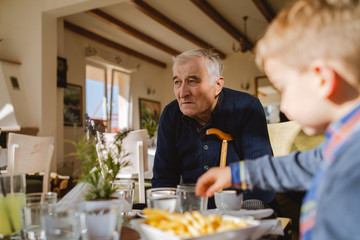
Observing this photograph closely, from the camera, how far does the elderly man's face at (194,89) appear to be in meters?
1.63

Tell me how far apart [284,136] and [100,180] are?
1845 mm

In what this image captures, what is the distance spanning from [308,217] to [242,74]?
8827 mm

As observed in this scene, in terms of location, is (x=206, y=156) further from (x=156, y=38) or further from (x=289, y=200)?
(x=156, y=38)

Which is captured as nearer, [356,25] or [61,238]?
[356,25]

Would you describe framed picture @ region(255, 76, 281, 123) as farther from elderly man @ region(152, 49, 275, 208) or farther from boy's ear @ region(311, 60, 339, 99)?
boy's ear @ region(311, 60, 339, 99)

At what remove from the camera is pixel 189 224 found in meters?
0.64

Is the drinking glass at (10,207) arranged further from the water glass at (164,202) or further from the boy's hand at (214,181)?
the boy's hand at (214,181)

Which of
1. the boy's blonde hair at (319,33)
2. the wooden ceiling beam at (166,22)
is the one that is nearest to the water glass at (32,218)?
the boy's blonde hair at (319,33)

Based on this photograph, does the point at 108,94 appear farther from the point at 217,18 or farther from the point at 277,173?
the point at 277,173

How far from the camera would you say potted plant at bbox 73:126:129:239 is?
68 cm

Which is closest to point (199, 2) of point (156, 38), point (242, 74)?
point (156, 38)

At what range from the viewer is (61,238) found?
65 cm

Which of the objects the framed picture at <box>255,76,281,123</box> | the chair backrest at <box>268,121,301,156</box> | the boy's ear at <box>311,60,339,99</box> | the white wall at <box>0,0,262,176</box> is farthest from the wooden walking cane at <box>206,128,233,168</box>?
the framed picture at <box>255,76,281,123</box>

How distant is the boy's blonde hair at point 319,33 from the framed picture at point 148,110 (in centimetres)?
779
